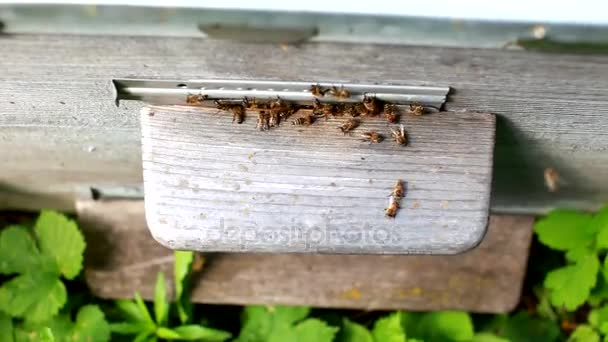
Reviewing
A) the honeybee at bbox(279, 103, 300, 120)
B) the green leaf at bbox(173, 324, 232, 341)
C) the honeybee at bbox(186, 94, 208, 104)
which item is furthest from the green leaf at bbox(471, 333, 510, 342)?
the honeybee at bbox(186, 94, 208, 104)

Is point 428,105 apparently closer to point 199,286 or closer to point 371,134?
point 371,134

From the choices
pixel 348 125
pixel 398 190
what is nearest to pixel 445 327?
pixel 398 190

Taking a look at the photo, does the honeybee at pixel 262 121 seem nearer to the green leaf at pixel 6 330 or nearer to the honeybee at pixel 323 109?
the honeybee at pixel 323 109

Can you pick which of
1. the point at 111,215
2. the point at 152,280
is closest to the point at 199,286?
the point at 152,280

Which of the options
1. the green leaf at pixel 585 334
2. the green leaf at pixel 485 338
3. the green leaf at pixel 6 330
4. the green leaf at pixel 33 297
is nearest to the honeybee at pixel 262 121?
the green leaf at pixel 33 297

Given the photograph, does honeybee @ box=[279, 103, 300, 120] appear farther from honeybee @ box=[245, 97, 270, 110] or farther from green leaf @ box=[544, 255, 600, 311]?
green leaf @ box=[544, 255, 600, 311]

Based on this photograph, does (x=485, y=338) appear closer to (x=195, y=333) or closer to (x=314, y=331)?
(x=314, y=331)
